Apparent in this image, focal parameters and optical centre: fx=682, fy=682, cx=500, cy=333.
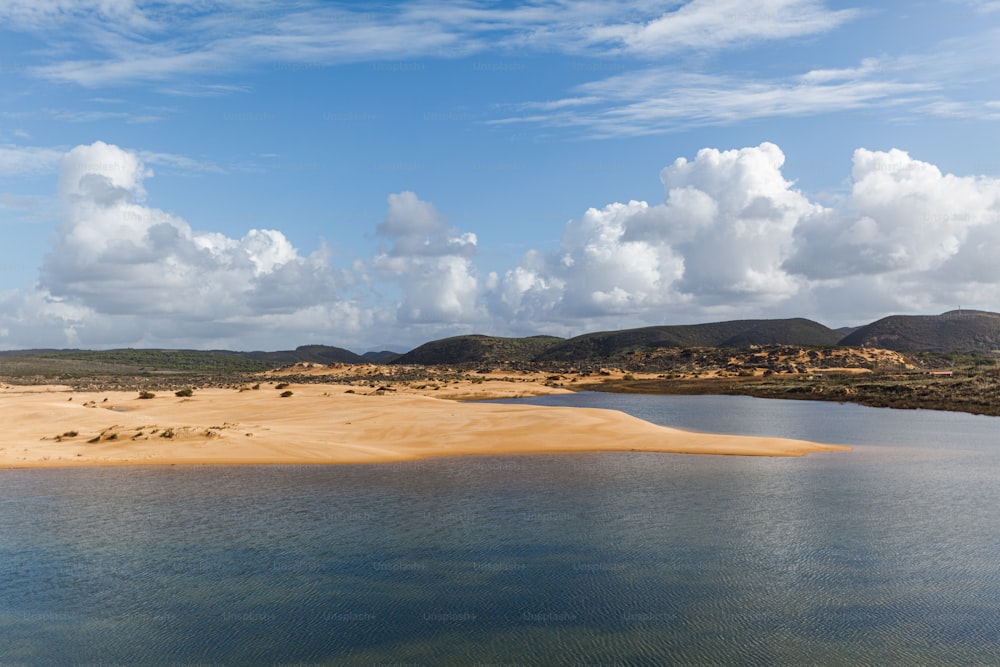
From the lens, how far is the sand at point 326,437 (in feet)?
117

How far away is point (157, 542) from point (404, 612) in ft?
30.2

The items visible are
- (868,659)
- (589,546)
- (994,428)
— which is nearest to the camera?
(868,659)

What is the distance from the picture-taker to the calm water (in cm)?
1290

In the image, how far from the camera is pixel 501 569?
1688cm

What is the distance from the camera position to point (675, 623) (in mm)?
13656

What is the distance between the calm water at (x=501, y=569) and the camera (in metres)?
12.9

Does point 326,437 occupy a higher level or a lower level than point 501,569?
higher

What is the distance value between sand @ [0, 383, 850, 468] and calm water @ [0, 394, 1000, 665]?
555 centimetres

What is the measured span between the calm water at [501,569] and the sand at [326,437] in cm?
555

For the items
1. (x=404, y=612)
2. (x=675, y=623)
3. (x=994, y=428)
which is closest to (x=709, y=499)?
(x=675, y=623)

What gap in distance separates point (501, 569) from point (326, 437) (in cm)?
2669

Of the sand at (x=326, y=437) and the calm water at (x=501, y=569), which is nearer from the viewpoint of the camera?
the calm water at (x=501, y=569)

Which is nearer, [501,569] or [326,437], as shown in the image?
[501,569]

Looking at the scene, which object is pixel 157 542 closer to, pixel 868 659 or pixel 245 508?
pixel 245 508
